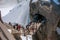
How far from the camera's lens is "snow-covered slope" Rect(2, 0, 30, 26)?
2.21 m

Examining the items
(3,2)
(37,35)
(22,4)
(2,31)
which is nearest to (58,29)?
(37,35)

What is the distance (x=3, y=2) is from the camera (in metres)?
2.57

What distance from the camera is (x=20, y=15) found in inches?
89.4

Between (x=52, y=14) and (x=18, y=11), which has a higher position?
(x=52, y=14)

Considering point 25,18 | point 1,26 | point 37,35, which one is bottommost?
point 25,18

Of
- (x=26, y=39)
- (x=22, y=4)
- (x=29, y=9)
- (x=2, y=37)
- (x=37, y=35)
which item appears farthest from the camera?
(x=22, y=4)

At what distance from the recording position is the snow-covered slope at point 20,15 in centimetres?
221

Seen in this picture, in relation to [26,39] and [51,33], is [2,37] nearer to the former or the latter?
[51,33]

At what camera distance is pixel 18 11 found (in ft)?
7.52

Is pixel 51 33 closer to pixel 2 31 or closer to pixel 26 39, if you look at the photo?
pixel 2 31

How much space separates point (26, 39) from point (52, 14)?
486mm

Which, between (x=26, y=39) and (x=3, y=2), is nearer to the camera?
(x=26, y=39)

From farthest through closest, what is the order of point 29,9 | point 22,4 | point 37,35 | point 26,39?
point 22,4 → point 29,9 → point 26,39 → point 37,35

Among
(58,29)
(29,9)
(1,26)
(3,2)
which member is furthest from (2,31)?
(3,2)
